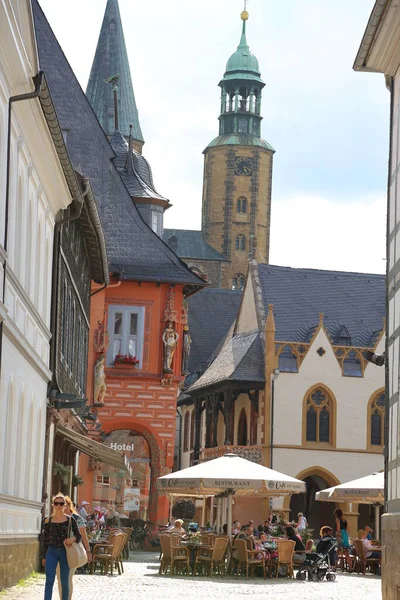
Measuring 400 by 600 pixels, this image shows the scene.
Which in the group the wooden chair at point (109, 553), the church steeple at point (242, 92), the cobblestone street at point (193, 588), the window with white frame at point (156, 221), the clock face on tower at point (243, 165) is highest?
the church steeple at point (242, 92)

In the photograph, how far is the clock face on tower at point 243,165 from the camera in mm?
119938

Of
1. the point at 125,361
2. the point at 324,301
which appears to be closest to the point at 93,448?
the point at 125,361

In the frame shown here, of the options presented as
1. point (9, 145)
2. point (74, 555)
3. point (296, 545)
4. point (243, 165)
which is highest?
point (243, 165)

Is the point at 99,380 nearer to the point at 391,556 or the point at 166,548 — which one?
the point at 166,548

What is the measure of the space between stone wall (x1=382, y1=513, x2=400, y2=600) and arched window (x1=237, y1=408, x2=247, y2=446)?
137ft

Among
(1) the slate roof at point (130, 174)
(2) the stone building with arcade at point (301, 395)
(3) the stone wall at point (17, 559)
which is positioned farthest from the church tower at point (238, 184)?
(3) the stone wall at point (17, 559)

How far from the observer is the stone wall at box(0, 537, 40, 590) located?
17.4 metres

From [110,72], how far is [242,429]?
91.3ft

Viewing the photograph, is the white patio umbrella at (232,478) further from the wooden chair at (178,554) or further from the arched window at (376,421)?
the arched window at (376,421)

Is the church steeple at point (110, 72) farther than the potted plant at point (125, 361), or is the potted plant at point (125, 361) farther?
the church steeple at point (110, 72)

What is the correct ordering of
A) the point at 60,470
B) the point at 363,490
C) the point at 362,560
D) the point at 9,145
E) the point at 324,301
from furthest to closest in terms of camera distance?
the point at 324,301, the point at 363,490, the point at 362,560, the point at 60,470, the point at 9,145

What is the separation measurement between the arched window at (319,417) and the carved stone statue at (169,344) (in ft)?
56.1

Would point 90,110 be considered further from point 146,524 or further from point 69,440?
point 69,440

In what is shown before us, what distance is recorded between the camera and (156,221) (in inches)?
1927
